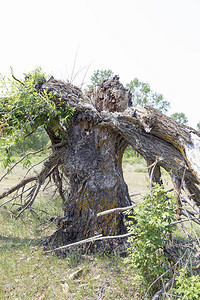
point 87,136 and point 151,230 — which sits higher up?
point 87,136

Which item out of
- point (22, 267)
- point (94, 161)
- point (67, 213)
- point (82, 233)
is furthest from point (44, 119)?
point (22, 267)

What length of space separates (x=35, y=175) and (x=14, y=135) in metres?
1.16

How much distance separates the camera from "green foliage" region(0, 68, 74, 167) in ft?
11.5

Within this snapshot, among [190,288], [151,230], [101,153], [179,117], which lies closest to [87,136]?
[101,153]

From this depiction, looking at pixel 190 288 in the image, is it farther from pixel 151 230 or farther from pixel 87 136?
pixel 87 136

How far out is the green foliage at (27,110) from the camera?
3510mm

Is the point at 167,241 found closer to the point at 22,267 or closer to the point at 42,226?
the point at 22,267

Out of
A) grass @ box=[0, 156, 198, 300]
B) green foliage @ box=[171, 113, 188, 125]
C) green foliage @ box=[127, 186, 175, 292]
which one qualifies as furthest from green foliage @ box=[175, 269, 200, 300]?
green foliage @ box=[171, 113, 188, 125]

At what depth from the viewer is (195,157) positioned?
8.93 ft

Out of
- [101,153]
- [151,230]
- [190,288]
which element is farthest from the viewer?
[101,153]

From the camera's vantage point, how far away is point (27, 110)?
11.8ft

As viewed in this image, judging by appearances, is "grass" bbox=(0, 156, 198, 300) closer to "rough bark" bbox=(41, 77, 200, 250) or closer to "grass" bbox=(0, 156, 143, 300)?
"grass" bbox=(0, 156, 143, 300)

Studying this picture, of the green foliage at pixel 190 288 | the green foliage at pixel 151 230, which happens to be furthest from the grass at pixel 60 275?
the green foliage at pixel 190 288

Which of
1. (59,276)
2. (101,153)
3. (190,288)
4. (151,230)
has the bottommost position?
(59,276)
